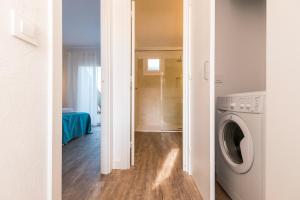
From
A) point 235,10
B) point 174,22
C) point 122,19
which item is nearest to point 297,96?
point 235,10

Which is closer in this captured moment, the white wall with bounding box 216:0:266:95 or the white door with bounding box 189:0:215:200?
the white door with bounding box 189:0:215:200

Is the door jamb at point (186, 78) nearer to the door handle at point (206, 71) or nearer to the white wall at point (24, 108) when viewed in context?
the door handle at point (206, 71)

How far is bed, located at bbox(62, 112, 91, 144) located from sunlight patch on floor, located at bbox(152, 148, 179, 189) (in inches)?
76.3

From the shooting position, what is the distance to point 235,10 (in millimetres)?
2387

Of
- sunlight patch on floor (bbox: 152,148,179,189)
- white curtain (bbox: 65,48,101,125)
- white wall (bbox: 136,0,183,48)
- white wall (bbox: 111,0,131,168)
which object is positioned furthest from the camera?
white curtain (bbox: 65,48,101,125)

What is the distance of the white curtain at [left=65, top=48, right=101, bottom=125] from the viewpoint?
6496 mm

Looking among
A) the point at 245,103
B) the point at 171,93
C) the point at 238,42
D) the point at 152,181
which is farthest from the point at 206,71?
the point at 171,93

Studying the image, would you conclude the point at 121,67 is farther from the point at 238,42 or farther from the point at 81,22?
the point at 81,22

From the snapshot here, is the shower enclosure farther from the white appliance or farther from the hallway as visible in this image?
the white appliance

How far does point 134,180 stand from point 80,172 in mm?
635

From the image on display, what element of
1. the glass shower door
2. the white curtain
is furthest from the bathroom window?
the white curtain

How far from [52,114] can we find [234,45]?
211 centimetres

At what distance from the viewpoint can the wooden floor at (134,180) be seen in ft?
5.79

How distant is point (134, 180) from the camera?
2111 millimetres
